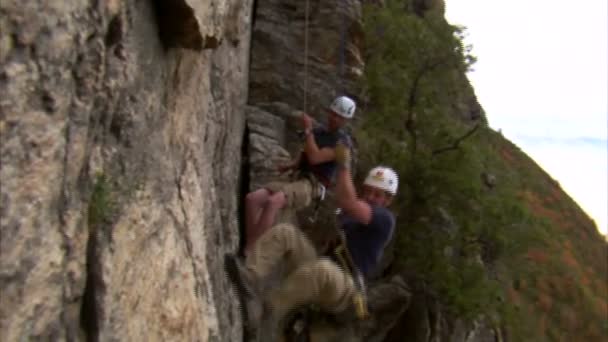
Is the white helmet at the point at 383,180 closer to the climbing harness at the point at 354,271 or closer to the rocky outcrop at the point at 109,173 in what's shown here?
the climbing harness at the point at 354,271

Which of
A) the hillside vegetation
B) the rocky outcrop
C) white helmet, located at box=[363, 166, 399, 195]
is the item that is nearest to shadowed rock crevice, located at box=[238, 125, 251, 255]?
white helmet, located at box=[363, 166, 399, 195]

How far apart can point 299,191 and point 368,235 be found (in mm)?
1952

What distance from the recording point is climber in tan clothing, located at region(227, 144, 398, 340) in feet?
31.6

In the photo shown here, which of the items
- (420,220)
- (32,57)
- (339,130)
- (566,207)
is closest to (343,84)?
(420,220)

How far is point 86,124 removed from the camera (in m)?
5.63

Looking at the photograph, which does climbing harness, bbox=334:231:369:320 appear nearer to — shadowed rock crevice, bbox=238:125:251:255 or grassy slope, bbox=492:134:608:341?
shadowed rock crevice, bbox=238:125:251:255

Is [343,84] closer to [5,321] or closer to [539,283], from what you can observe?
[5,321]

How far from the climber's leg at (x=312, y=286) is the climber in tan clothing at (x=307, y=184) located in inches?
56.9

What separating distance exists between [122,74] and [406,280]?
13155 millimetres

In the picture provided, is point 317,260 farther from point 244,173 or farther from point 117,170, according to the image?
point 244,173

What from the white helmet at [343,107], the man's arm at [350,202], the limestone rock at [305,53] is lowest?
the man's arm at [350,202]

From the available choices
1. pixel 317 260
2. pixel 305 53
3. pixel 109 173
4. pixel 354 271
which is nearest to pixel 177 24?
pixel 109 173

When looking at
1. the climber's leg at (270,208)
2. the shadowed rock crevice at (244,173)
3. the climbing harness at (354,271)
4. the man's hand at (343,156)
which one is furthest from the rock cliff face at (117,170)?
the shadowed rock crevice at (244,173)

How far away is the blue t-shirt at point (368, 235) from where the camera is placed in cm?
972
